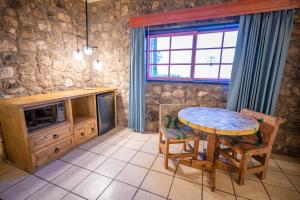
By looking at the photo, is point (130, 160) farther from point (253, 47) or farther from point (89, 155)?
point (253, 47)

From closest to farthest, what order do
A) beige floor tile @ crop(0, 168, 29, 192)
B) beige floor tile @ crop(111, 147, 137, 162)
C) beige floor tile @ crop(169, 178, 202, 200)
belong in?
beige floor tile @ crop(169, 178, 202, 200), beige floor tile @ crop(0, 168, 29, 192), beige floor tile @ crop(111, 147, 137, 162)

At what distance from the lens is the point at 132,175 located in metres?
1.79

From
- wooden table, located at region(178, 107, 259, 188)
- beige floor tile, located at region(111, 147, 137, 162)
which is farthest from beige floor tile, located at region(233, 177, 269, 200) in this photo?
beige floor tile, located at region(111, 147, 137, 162)

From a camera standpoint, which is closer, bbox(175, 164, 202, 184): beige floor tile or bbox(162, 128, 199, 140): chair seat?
bbox(175, 164, 202, 184): beige floor tile

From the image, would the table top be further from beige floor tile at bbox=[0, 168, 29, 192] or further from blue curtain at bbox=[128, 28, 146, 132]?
beige floor tile at bbox=[0, 168, 29, 192]

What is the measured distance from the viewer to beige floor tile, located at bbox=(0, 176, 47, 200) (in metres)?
1.48

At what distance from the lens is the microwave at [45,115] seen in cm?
198

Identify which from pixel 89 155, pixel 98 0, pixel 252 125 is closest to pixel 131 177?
pixel 89 155

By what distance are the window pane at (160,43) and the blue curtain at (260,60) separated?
47.7 inches

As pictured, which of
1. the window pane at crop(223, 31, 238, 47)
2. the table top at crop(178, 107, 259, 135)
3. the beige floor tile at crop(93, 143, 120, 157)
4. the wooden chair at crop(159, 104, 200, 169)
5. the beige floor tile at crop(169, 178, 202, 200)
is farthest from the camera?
the window pane at crop(223, 31, 238, 47)

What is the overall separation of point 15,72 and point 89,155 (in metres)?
1.58

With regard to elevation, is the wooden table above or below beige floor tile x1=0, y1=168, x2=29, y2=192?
above

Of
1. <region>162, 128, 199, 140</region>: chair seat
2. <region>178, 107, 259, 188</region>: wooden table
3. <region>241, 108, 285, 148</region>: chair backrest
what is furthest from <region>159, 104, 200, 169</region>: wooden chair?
<region>241, 108, 285, 148</region>: chair backrest

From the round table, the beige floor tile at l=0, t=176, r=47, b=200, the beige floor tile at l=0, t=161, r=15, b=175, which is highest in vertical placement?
Result: the round table
